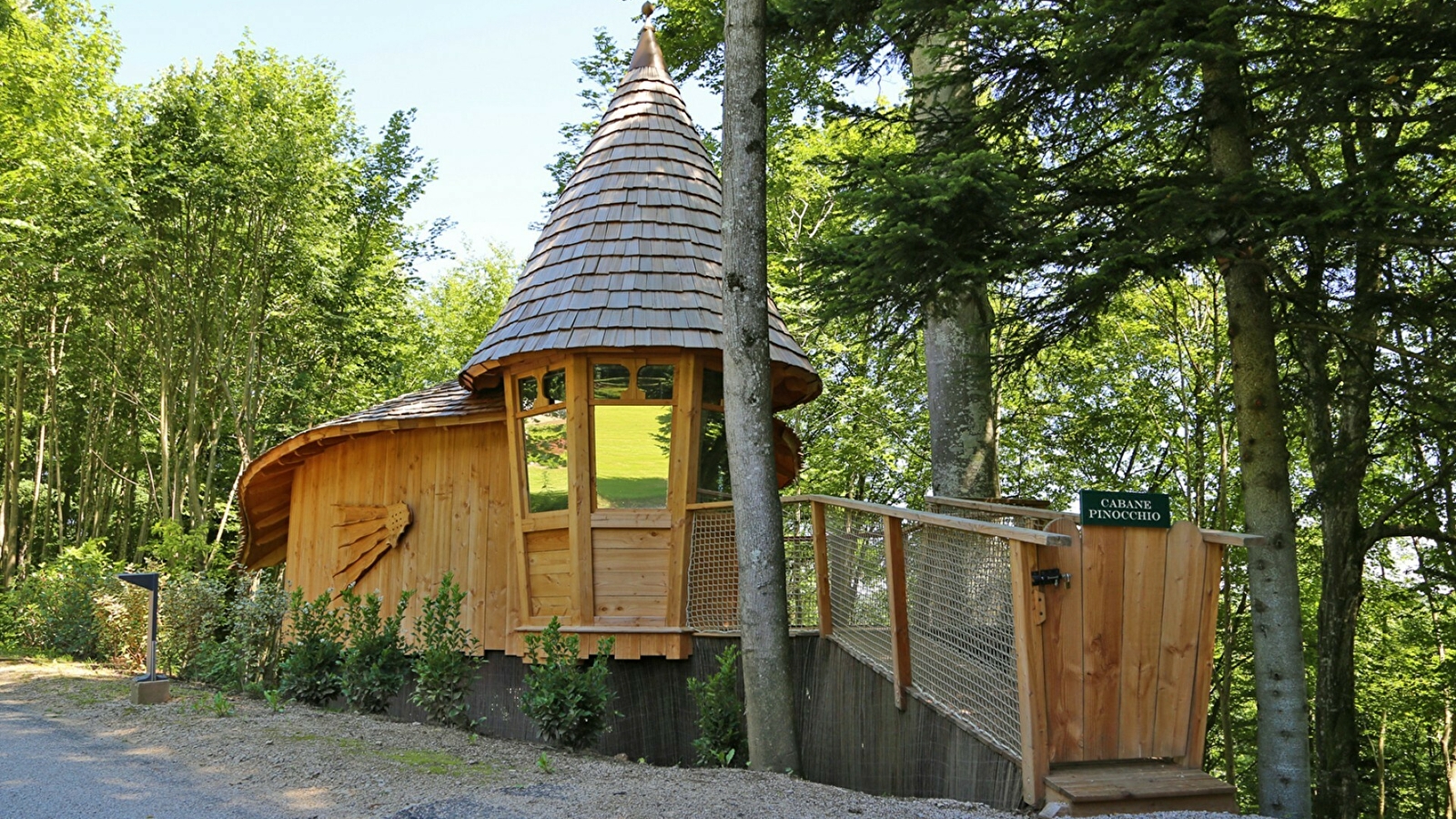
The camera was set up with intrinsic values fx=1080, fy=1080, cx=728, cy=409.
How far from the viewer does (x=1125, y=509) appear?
17.8ft

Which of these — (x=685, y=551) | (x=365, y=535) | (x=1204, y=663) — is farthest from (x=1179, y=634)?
(x=365, y=535)

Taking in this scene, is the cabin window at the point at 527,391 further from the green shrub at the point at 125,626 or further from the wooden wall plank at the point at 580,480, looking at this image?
the green shrub at the point at 125,626

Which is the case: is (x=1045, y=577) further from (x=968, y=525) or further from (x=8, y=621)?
(x=8, y=621)

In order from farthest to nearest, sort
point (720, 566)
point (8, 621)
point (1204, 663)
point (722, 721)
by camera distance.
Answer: point (8, 621) → point (720, 566) → point (722, 721) → point (1204, 663)

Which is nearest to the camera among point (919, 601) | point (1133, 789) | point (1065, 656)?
point (1133, 789)

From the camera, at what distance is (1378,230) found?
5.70 meters

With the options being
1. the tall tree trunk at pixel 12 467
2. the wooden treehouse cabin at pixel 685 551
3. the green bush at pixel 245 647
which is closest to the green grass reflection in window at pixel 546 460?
the wooden treehouse cabin at pixel 685 551

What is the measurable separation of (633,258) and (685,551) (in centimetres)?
266

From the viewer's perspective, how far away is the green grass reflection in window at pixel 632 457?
9297 mm

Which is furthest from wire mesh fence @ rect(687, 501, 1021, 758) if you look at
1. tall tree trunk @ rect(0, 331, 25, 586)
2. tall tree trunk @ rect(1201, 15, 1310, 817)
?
tall tree trunk @ rect(0, 331, 25, 586)

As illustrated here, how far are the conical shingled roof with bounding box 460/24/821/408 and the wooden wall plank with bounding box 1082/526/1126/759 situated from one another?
432 centimetres

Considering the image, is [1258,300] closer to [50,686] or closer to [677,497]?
[677,497]

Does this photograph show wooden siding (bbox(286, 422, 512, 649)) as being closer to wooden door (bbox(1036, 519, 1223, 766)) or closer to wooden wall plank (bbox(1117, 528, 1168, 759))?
wooden door (bbox(1036, 519, 1223, 766))

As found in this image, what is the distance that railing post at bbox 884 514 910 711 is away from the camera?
6535mm
